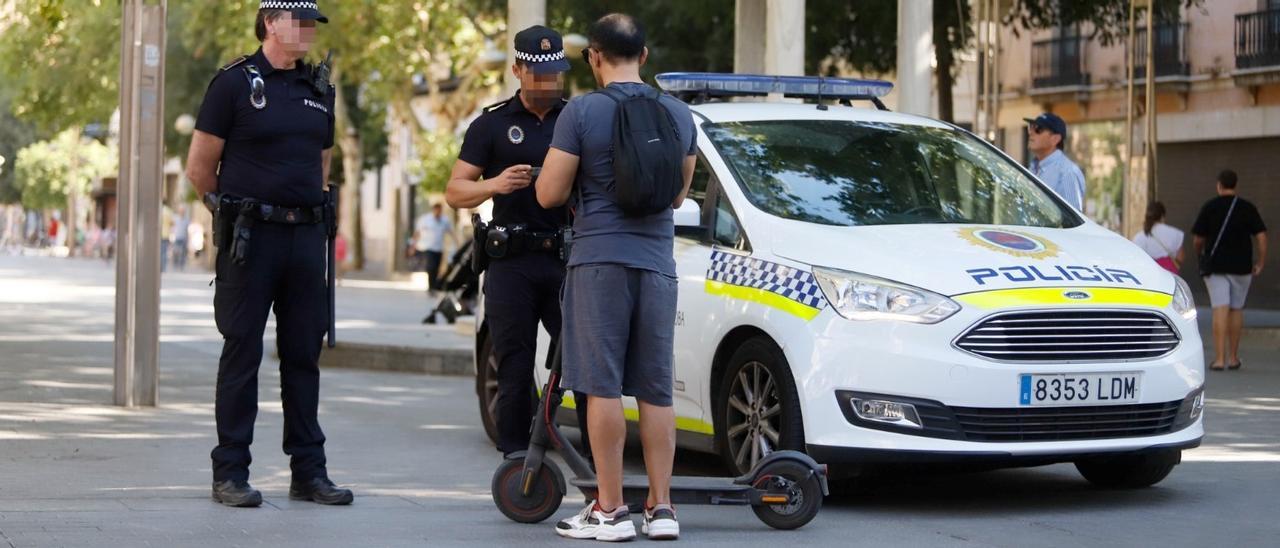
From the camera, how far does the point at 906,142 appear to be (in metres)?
9.55

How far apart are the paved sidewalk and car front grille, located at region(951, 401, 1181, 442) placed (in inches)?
12.6

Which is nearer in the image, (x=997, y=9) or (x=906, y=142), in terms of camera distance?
(x=906, y=142)

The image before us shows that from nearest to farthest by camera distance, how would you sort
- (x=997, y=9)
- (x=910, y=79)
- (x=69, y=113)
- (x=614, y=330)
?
(x=614, y=330) < (x=910, y=79) < (x=997, y=9) < (x=69, y=113)

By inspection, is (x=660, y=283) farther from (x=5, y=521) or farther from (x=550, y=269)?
(x=5, y=521)

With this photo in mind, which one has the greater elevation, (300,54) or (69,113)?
(69,113)

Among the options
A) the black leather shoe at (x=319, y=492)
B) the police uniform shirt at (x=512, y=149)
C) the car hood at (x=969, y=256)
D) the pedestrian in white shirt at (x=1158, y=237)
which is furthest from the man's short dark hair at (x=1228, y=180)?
the black leather shoe at (x=319, y=492)

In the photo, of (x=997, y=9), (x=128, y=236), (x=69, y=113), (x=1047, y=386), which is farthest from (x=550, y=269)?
(x=69, y=113)

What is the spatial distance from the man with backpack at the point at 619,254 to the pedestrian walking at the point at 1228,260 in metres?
11.9

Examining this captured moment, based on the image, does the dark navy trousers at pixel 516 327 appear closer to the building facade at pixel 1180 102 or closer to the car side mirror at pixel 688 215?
the car side mirror at pixel 688 215

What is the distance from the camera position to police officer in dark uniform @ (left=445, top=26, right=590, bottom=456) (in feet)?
26.4

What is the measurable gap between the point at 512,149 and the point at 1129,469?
296 centimetres

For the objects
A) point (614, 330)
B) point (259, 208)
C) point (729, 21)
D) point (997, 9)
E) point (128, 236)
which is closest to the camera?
point (614, 330)

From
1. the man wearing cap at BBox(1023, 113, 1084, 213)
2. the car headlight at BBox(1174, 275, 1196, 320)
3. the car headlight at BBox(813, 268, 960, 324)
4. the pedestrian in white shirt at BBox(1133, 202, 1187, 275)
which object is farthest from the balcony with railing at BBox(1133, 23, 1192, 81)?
the car headlight at BBox(813, 268, 960, 324)

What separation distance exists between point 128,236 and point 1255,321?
699 inches
